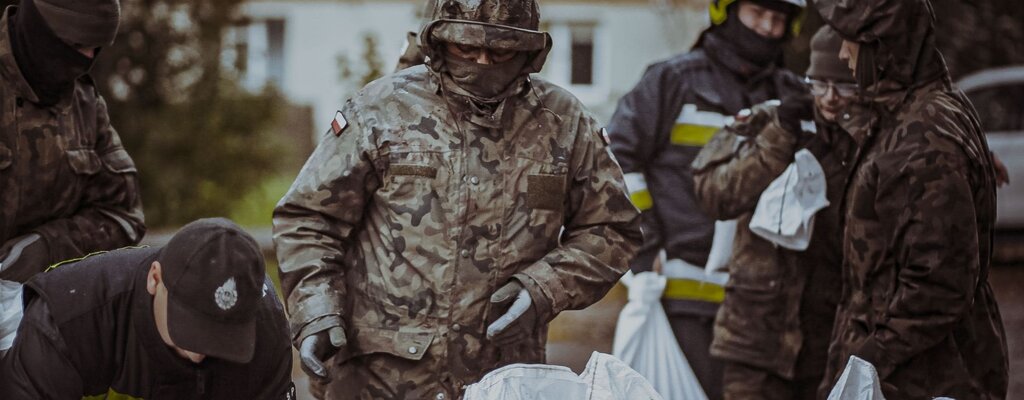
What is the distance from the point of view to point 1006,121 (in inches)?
550

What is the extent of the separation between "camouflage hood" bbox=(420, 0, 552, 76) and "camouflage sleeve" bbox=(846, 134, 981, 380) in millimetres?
1171

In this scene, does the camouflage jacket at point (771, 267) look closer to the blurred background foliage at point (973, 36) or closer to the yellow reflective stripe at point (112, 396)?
the yellow reflective stripe at point (112, 396)

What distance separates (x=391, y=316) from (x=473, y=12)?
887mm

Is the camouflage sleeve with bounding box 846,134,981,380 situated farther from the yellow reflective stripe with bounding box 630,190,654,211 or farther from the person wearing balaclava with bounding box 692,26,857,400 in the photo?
the yellow reflective stripe with bounding box 630,190,654,211

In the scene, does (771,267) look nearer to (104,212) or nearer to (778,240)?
(778,240)

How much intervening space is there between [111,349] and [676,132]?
3.08m

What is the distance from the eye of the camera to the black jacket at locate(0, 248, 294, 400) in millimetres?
3656

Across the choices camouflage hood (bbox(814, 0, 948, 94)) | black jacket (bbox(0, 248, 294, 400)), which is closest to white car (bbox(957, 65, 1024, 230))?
camouflage hood (bbox(814, 0, 948, 94))

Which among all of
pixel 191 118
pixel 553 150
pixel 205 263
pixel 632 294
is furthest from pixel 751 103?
pixel 191 118

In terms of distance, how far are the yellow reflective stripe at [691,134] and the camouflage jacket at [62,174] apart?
7.01 ft

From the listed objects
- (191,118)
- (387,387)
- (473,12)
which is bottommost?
(191,118)

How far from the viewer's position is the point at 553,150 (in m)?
4.64

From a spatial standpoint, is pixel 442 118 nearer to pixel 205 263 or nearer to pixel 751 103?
pixel 205 263

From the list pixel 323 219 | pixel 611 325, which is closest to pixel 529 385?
pixel 323 219
